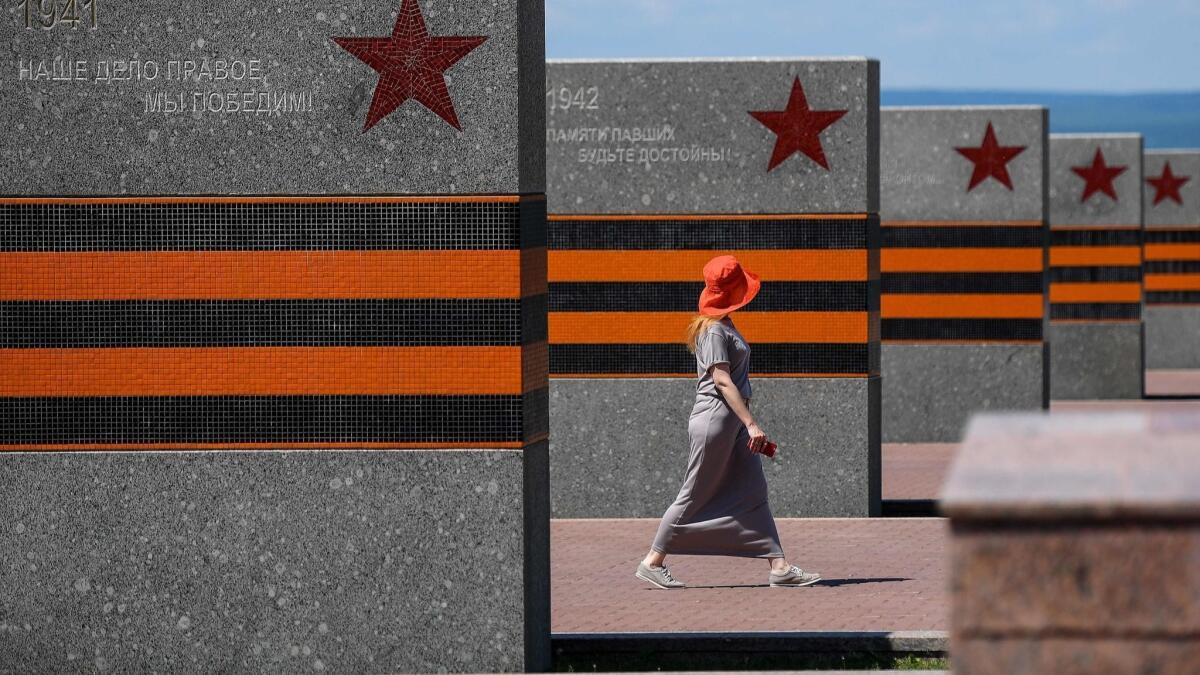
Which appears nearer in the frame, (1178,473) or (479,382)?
(1178,473)

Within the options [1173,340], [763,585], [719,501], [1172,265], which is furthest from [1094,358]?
[719,501]

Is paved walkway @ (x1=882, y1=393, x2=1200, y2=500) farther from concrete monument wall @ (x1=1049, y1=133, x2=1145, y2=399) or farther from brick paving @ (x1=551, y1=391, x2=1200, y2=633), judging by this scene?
concrete monument wall @ (x1=1049, y1=133, x2=1145, y2=399)

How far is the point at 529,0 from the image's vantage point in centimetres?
803

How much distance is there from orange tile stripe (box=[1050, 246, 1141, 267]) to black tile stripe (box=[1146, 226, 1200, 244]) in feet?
20.8

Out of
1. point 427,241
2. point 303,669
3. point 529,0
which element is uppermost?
point 529,0

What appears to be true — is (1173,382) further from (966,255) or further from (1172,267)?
(966,255)

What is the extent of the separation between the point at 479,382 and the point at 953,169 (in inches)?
490

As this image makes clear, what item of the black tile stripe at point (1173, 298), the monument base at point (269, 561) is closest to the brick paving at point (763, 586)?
the monument base at point (269, 561)

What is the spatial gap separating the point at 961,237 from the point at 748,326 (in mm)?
6225

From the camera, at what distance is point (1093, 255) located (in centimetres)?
2480

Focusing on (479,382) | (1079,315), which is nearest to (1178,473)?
(479,382)

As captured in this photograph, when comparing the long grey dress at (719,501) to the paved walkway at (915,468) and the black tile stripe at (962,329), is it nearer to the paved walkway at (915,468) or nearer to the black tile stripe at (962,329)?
the paved walkway at (915,468)

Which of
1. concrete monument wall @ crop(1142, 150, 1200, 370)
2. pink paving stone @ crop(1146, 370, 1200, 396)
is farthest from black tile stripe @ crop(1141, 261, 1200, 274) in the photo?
pink paving stone @ crop(1146, 370, 1200, 396)

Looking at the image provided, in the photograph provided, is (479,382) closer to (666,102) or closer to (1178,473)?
(1178,473)
